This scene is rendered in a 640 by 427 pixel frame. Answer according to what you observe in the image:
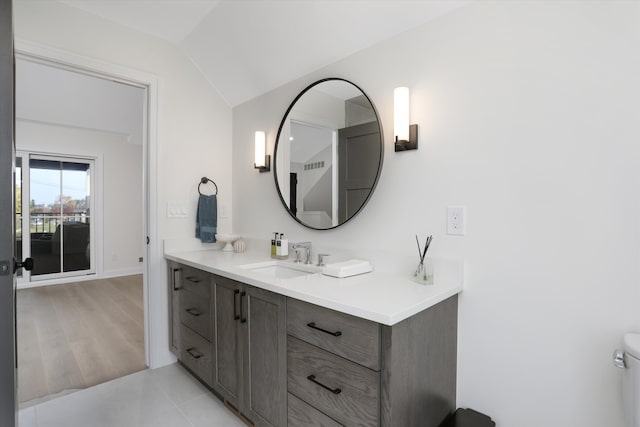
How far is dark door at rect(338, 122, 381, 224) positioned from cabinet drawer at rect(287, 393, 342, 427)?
956mm

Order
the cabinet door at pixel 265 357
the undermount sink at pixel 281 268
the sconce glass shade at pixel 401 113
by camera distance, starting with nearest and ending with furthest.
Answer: the cabinet door at pixel 265 357 < the sconce glass shade at pixel 401 113 < the undermount sink at pixel 281 268

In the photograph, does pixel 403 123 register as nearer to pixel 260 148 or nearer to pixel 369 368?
pixel 369 368

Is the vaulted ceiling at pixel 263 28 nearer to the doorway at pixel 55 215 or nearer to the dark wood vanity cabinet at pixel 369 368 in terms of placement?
the dark wood vanity cabinet at pixel 369 368

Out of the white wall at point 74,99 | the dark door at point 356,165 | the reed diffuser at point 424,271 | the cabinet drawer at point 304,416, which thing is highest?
the white wall at point 74,99

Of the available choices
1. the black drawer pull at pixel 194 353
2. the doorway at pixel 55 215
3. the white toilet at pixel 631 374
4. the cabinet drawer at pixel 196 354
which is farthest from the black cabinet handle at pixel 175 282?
the doorway at pixel 55 215

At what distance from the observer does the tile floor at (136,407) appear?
1.78 metres

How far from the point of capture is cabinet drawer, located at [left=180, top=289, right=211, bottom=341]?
200 cm

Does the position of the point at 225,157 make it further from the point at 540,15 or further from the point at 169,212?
the point at 540,15

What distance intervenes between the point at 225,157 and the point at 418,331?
2221mm

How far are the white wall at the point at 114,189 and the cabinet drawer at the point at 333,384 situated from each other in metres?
5.25

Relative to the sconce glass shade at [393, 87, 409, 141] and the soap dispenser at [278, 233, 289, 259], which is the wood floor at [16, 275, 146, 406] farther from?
the sconce glass shade at [393, 87, 409, 141]

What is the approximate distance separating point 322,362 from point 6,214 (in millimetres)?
1178

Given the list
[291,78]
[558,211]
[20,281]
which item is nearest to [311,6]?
[291,78]

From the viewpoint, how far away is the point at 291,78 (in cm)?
227
